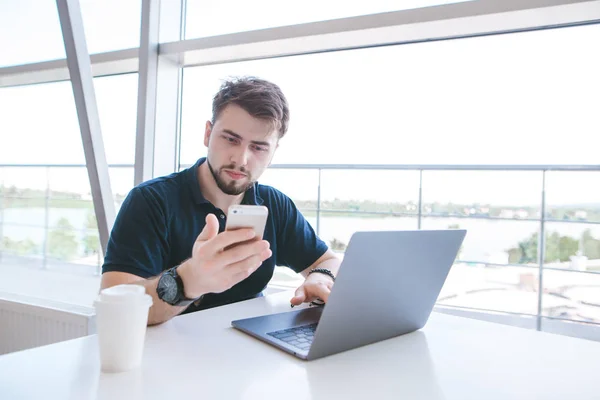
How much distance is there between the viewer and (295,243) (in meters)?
1.37

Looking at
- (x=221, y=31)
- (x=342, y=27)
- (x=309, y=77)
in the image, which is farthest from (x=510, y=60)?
(x=221, y=31)

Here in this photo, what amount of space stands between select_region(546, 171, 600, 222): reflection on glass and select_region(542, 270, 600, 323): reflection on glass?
356mm

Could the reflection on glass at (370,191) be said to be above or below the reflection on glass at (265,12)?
below

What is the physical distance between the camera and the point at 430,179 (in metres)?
2.87

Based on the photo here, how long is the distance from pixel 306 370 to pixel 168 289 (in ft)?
0.97

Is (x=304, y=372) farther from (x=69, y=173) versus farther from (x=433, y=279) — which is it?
(x=69, y=173)

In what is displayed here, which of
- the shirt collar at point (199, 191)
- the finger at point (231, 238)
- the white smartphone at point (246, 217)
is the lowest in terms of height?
the finger at point (231, 238)

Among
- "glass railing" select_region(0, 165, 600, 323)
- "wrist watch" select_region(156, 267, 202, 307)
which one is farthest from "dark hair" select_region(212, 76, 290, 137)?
"glass railing" select_region(0, 165, 600, 323)

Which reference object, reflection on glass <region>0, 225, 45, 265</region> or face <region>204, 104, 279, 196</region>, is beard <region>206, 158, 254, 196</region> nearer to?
face <region>204, 104, 279, 196</region>

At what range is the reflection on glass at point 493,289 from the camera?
2.85 m

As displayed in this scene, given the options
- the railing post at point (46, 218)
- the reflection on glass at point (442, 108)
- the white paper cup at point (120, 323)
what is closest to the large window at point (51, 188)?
the railing post at point (46, 218)

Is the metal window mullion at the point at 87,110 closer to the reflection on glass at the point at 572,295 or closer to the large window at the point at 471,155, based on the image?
the large window at the point at 471,155

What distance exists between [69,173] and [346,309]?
267 cm

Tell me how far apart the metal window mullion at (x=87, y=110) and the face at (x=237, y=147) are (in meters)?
0.86
